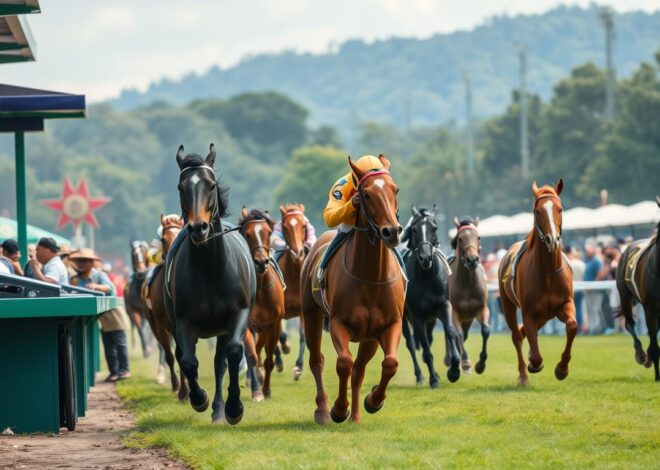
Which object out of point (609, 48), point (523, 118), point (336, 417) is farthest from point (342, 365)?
point (523, 118)

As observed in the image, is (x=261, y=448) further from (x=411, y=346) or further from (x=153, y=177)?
(x=153, y=177)

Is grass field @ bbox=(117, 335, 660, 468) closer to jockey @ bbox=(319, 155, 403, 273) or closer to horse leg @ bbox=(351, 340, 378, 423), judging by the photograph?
horse leg @ bbox=(351, 340, 378, 423)

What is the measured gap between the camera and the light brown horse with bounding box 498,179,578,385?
15.1m

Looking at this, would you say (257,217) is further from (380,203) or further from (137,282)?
(137,282)

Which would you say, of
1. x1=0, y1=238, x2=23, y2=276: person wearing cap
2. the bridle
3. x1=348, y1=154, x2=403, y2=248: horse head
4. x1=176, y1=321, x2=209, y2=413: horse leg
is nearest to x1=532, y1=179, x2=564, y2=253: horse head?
the bridle

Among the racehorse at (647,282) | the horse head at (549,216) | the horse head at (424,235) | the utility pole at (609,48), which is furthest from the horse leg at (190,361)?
the utility pole at (609,48)

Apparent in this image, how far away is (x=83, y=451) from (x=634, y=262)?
857 centimetres

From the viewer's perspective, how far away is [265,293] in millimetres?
16344

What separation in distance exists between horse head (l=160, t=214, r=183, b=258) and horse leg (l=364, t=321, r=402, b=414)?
15.8 ft

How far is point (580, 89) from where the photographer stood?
82.6 meters

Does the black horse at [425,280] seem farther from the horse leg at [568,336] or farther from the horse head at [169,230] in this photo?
the horse head at [169,230]

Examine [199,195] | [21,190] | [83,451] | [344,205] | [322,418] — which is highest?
[21,190]

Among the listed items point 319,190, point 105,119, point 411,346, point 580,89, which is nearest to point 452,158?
point 319,190

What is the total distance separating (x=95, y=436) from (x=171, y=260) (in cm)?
167
